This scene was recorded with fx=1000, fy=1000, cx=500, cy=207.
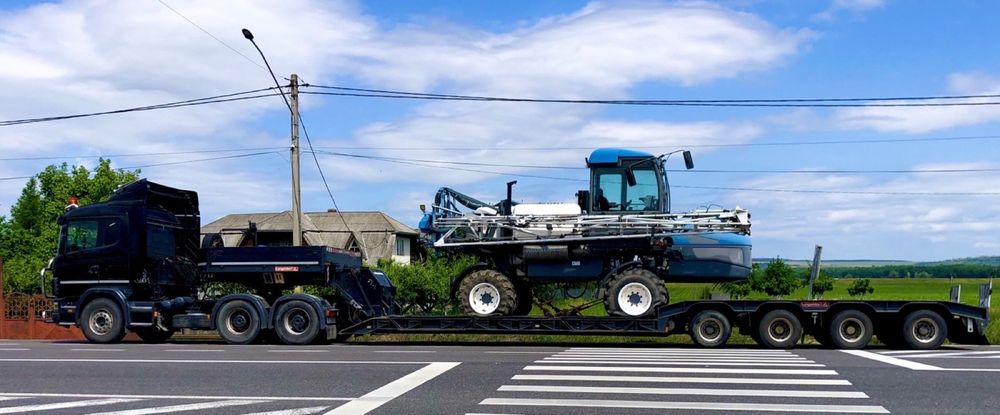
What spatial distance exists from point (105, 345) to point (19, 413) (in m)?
10.2

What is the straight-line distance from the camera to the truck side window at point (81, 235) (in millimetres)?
20656

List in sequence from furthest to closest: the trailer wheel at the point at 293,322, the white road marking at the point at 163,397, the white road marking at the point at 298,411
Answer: the trailer wheel at the point at 293,322
the white road marking at the point at 163,397
the white road marking at the point at 298,411

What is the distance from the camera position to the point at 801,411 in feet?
32.6

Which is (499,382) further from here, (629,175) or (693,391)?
(629,175)

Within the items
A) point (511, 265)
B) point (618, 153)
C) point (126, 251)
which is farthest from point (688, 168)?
point (126, 251)

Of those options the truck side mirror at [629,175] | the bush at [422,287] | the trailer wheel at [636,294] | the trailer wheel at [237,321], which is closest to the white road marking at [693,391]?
the trailer wheel at [636,294]

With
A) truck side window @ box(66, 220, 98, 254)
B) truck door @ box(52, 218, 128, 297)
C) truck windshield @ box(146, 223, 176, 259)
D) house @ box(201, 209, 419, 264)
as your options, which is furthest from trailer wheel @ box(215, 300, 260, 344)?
house @ box(201, 209, 419, 264)

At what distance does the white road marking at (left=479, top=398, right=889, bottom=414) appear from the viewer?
1000cm

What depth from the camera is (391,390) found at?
452 inches

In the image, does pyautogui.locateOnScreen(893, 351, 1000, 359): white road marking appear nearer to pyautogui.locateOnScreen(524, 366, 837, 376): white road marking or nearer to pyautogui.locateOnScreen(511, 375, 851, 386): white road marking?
pyautogui.locateOnScreen(524, 366, 837, 376): white road marking

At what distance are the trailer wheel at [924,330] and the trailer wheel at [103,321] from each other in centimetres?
1520

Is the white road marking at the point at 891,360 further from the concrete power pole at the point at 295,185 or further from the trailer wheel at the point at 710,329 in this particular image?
the concrete power pole at the point at 295,185

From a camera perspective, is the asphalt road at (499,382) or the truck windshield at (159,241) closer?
the asphalt road at (499,382)

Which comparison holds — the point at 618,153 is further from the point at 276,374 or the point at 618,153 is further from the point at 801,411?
the point at 801,411
